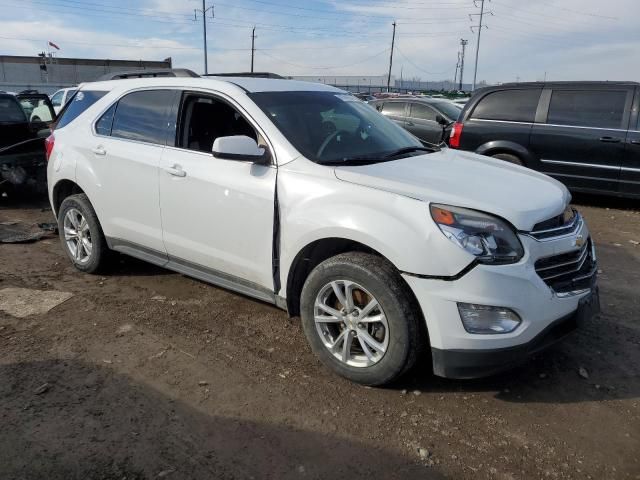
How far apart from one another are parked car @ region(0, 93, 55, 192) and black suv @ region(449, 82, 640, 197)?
21.7ft

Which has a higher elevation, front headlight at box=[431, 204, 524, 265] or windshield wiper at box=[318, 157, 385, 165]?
windshield wiper at box=[318, 157, 385, 165]

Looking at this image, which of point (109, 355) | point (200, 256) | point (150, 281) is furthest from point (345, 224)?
point (150, 281)

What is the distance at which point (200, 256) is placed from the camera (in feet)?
13.1

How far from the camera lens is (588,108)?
800 centimetres

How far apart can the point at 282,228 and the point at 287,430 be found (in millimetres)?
1224

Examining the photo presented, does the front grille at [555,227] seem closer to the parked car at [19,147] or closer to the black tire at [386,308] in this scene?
the black tire at [386,308]

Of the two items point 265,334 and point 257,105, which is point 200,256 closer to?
point 265,334

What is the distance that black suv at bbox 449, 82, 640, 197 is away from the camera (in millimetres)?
7719

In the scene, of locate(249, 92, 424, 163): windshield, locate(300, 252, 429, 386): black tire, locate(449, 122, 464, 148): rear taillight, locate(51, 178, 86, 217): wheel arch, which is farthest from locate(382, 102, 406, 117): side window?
locate(300, 252, 429, 386): black tire

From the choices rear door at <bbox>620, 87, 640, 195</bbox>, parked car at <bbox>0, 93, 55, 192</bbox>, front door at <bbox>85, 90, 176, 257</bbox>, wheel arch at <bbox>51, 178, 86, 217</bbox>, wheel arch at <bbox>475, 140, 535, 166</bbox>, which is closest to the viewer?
front door at <bbox>85, 90, 176, 257</bbox>

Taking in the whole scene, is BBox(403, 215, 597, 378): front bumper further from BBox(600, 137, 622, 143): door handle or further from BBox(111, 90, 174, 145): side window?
BBox(600, 137, 622, 143): door handle

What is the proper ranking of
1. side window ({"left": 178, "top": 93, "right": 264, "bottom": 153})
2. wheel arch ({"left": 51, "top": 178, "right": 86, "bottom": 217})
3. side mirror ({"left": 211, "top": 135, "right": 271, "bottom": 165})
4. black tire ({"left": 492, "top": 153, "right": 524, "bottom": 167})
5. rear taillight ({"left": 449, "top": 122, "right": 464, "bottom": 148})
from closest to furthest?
side mirror ({"left": 211, "top": 135, "right": 271, "bottom": 165}) < side window ({"left": 178, "top": 93, "right": 264, "bottom": 153}) < wheel arch ({"left": 51, "top": 178, "right": 86, "bottom": 217}) < black tire ({"left": 492, "top": 153, "right": 524, "bottom": 167}) < rear taillight ({"left": 449, "top": 122, "right": 464, "bottom": 148})

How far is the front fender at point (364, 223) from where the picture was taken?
2.78 metres

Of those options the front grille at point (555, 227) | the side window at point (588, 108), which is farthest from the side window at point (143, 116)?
the side window at point (588, 108)
